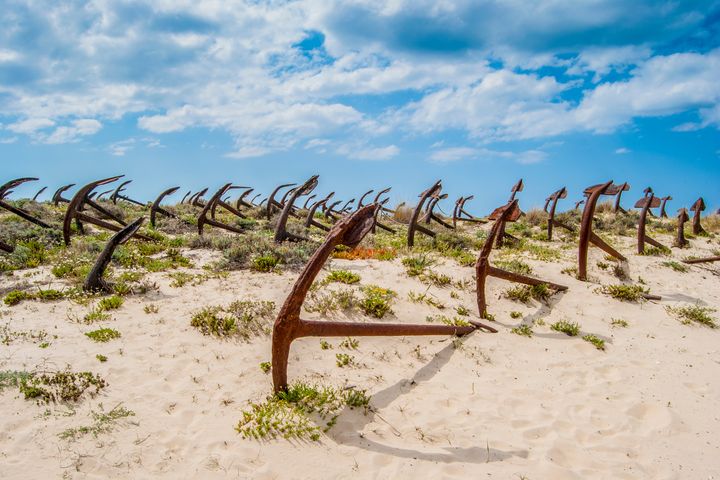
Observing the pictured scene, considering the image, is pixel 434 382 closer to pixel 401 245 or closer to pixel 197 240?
pixel 401 245

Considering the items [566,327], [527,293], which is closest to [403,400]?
[566,327]

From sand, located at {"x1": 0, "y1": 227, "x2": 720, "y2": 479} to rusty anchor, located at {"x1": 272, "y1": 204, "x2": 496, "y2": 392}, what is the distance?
660 mm

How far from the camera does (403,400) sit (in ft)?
13.8

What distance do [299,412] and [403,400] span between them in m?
1.09

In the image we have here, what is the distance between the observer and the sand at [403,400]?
3248 mm

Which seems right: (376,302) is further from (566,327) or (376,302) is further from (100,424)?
(100,424)

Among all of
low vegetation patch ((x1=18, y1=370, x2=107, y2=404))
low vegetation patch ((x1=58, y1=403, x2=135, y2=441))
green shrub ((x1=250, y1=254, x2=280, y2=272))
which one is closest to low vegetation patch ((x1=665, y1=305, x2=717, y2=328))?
green shrub ((x1=250, y1=254, x2=280, y2=272))

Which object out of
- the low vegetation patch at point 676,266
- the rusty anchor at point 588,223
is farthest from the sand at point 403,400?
the low vegetation patch at point 676,266

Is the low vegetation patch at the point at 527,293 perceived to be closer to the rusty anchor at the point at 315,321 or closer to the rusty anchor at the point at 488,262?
the rusty anchor at the point at 488,262

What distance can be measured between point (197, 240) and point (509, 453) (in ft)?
28.9

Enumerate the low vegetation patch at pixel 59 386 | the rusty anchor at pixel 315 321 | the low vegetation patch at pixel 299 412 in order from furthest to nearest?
the low vegetation patch at pixel 59 386 < the low vegetation patch at pixel 299 412 < the rusty anchor at pixel 315 321

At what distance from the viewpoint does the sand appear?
3.25 metres

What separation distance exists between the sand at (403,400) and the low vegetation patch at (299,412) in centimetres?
9

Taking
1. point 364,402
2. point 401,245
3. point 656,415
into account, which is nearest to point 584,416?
point 656,415
